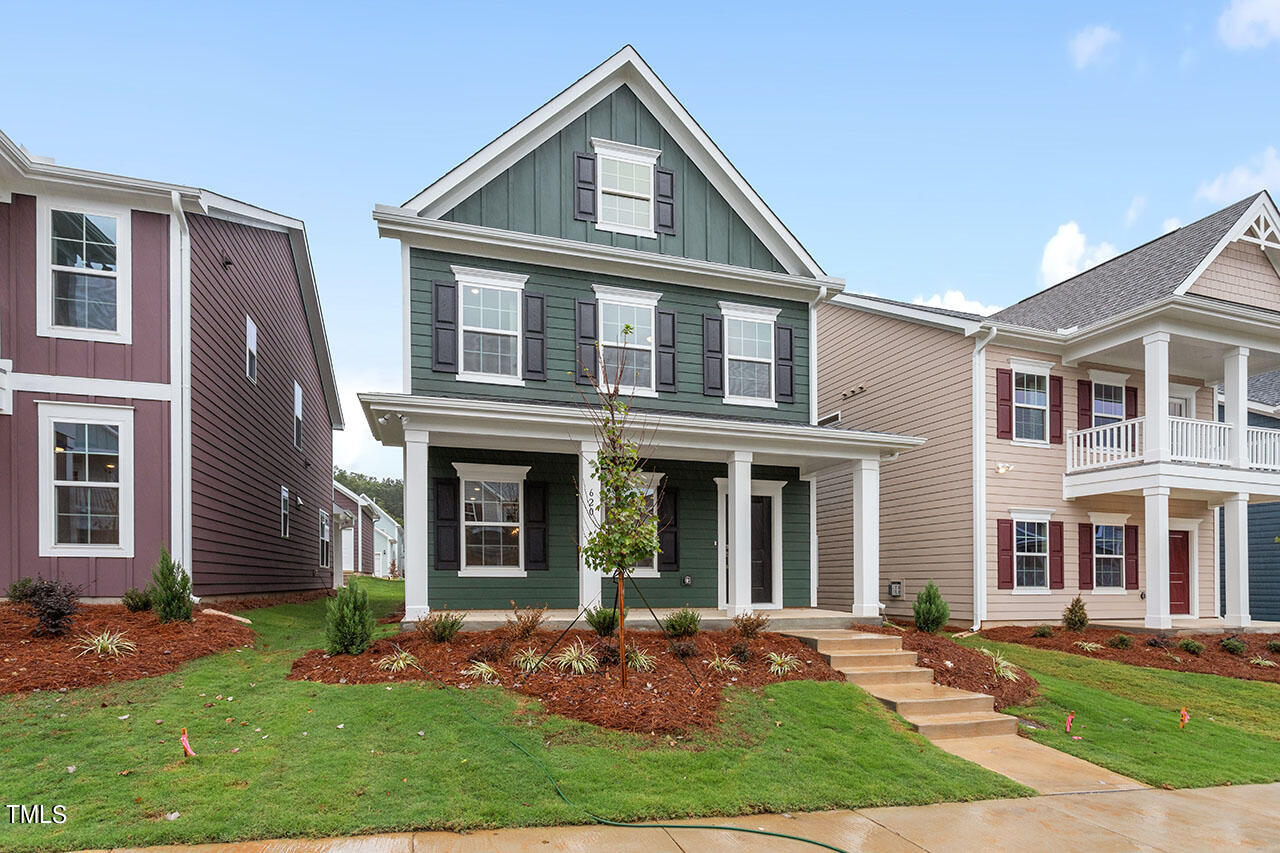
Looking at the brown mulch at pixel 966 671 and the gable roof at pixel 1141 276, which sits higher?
the gable roof at pixel 1141 276

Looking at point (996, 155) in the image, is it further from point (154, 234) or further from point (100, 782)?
point (100, 782)

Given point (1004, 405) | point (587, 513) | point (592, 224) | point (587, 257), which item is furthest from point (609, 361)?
point (1004, 405)

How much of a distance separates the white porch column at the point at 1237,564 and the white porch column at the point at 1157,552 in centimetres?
229

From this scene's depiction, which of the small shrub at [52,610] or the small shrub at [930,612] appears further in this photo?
the small shrub at [930,612]

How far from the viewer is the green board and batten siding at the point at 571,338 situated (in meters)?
11.2

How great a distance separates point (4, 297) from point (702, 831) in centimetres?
1076

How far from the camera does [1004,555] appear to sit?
14336mm

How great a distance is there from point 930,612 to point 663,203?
7.98 metres

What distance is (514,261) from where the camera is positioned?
1187 centimetres

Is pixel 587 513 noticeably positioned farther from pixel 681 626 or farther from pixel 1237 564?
pixel 1237 564

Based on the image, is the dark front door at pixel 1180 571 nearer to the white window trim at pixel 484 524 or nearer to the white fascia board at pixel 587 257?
the white fascia board at pixel 587 257

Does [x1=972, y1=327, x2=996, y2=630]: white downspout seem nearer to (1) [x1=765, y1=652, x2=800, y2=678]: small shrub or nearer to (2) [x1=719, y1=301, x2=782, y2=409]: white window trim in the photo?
(2) [x1=719, y1=301, x2=782, y2=409]: white window trim

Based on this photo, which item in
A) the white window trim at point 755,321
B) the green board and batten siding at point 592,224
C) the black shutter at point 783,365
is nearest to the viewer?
the green board and batten siding at point 592,224

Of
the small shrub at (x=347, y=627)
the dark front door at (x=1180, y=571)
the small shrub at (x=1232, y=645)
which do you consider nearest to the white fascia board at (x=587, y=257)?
the small shrub at (x=347, y=627)
